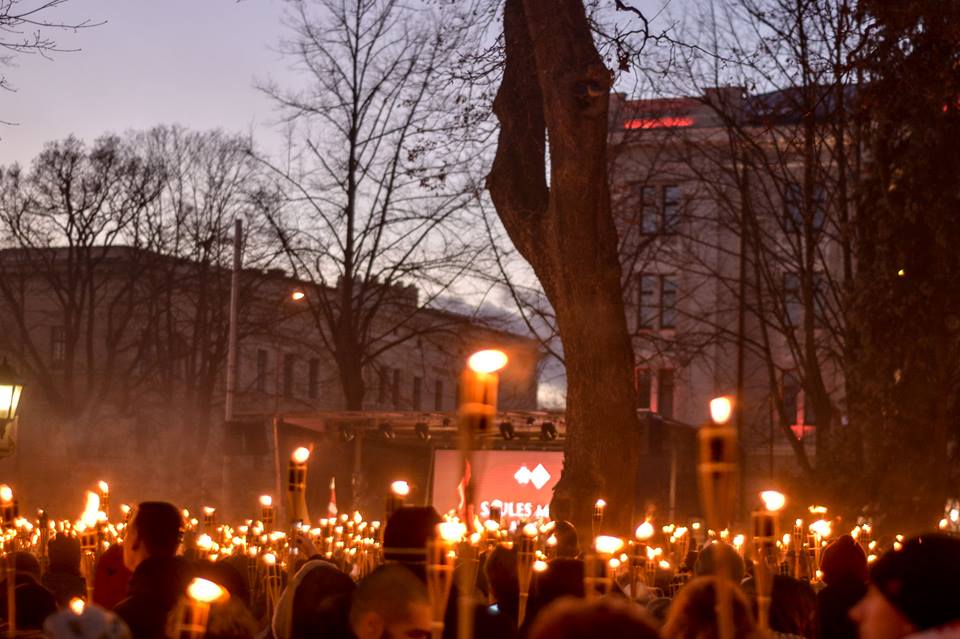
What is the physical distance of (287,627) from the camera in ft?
19.1

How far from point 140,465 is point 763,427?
63.3 feet

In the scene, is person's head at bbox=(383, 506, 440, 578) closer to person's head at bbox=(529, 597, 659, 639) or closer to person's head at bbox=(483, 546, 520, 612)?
person's head at bbox=(483, 546, 520, 612)

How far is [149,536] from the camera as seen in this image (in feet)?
21.2

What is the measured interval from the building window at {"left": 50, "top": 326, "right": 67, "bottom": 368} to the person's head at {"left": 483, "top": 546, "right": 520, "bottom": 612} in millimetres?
41312

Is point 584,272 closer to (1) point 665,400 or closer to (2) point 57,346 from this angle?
(2) point 57,346

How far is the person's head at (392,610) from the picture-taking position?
5.11 m

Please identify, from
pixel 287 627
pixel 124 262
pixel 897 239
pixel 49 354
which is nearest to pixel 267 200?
pixel 124 262

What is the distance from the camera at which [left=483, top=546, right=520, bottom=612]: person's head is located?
7238 mm

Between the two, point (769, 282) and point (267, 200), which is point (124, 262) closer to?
point (267, 200)

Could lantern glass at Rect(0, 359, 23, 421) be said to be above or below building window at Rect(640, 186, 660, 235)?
below

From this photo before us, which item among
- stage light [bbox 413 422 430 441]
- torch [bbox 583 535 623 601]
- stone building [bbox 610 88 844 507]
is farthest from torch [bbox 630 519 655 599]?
stage light [bbox 413 422 430 441]

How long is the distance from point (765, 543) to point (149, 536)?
2.58 metres

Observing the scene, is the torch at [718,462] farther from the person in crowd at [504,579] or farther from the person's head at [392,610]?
the person in crowd at [504,579]

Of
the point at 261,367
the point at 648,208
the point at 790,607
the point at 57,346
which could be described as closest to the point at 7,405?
the point at 790,607
